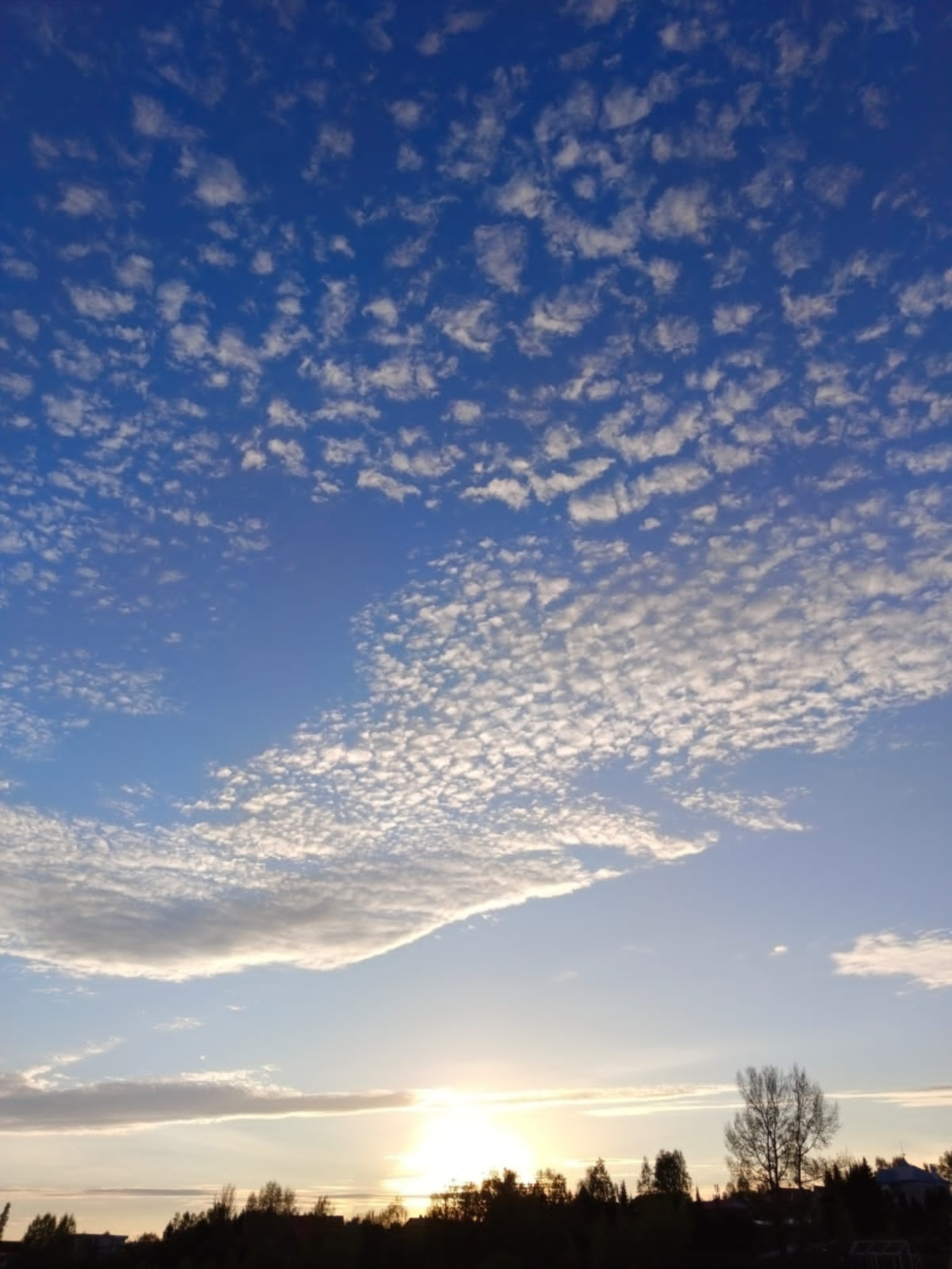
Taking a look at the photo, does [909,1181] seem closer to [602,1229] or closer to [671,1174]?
[671,1174]

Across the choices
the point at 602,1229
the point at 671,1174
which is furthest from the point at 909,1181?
the point at 602,1229

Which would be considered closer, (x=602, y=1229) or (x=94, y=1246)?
(x=602, y=1229)

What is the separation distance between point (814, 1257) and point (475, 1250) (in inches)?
1073

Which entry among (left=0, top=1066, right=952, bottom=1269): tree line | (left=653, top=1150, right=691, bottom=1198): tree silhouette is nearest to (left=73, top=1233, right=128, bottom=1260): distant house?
(left=0, top=1066, right=952, bottom=1269): tree line

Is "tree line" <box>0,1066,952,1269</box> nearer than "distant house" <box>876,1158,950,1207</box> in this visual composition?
Yes

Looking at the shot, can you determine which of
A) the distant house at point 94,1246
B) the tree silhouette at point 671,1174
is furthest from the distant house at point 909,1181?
the distant house at point 94,1246

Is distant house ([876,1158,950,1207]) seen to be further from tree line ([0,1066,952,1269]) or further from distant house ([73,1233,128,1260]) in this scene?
Result: distant house ([73,1233,128,1260])

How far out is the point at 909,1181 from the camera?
144750mm

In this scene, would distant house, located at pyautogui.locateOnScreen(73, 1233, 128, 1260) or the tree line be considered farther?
distant house, located at pyautogui.locateOnScreen(73, 1233, 128, 1260)

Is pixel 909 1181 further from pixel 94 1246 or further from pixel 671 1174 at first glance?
pixel 94 1246

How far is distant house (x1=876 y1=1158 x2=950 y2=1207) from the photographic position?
439 ft

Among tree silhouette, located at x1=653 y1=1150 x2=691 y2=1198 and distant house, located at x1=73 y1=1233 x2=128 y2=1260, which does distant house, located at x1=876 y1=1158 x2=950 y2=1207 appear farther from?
distant house, located at x1=73 y1=1233 x2=128 y2=1260

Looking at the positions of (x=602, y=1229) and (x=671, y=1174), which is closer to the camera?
(x=602, y=1229)

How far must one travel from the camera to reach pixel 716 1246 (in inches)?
3194
